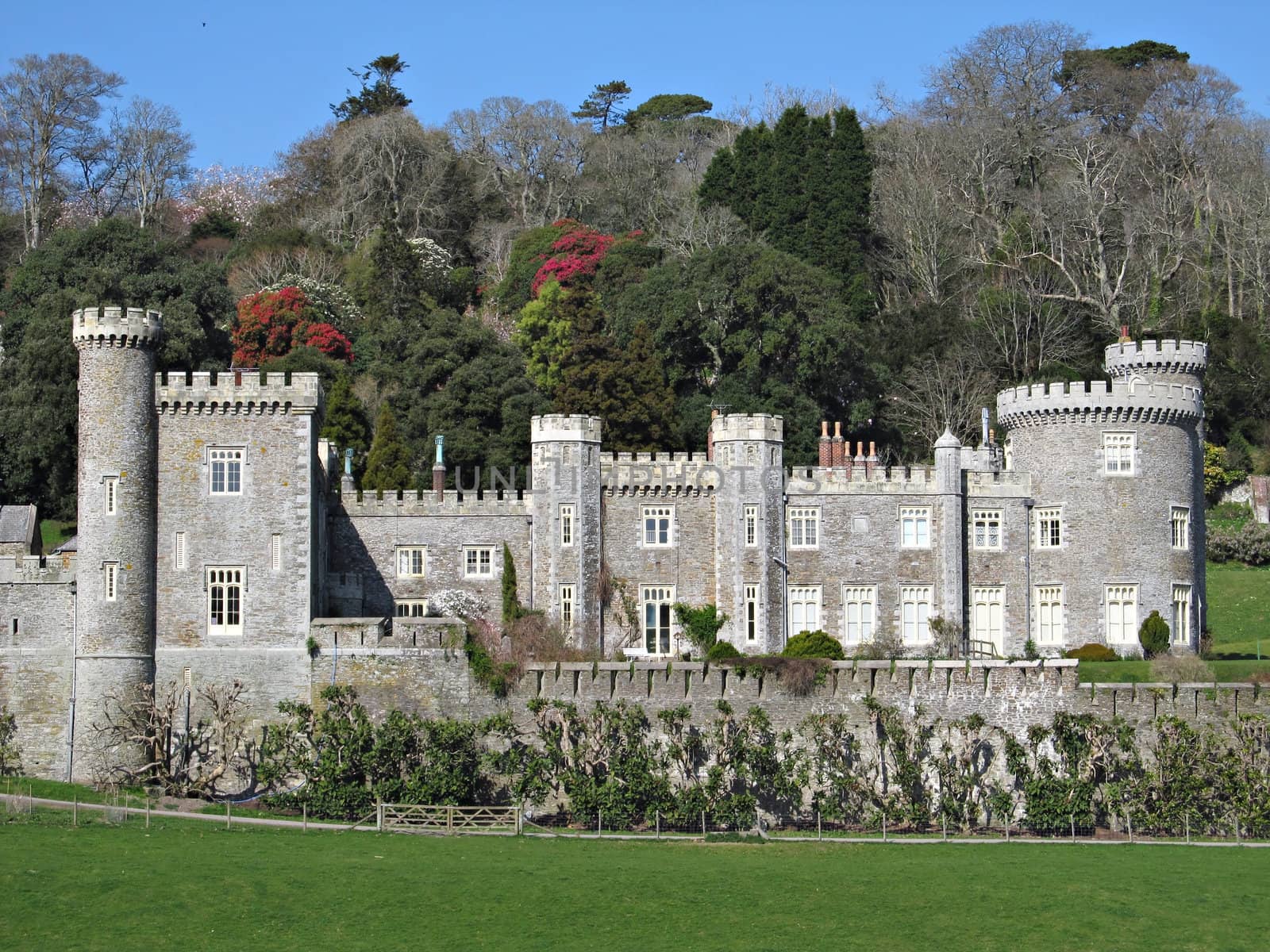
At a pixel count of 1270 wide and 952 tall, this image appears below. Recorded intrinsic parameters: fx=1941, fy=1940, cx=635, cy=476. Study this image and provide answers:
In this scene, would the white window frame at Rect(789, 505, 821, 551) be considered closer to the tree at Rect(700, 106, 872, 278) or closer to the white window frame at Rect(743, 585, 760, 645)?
the white window frame at Rect(743, 585, 760, 645)

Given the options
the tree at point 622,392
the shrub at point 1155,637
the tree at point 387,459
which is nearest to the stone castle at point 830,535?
the shrub at point 1155,637

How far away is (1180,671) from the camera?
4722 centimetres

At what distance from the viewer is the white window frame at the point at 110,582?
46.5 m

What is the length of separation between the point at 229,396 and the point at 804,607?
1696cm

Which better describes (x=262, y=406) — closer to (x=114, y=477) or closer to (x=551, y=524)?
(x=114, y=477)

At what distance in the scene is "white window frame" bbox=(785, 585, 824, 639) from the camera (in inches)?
2121

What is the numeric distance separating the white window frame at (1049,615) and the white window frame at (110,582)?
2506 centimetres

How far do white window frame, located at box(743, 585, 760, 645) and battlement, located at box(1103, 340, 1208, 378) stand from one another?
13219 millimetres

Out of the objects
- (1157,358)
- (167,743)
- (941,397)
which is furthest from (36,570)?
(941,397)

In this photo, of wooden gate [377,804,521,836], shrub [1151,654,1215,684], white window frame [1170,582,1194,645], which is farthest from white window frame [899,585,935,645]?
wooden gate [377,804,521,836]

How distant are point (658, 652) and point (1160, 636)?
1365 cm

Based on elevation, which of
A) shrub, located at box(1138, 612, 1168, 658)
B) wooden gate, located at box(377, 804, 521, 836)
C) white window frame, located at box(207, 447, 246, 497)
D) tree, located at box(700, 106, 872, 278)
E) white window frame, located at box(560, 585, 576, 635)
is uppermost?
tree, located at box(700, 106, 872, 278)

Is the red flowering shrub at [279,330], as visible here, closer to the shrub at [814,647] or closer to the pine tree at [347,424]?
the pine tree at [347,424]

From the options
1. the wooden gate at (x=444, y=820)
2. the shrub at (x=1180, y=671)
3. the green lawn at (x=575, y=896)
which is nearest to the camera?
the green lawn at (x=575, y=896)
